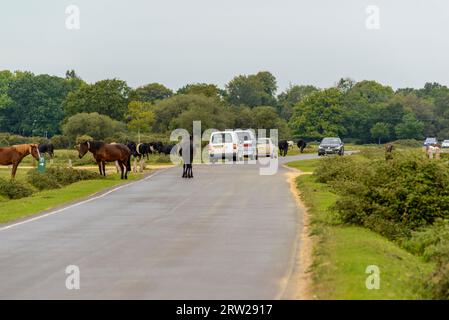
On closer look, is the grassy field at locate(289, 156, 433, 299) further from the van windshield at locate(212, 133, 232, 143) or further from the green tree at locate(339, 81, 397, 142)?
the green tree at locate(339, 81, 397, 142)

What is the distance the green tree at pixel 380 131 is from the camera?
135 m

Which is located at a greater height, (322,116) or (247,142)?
(322,116)

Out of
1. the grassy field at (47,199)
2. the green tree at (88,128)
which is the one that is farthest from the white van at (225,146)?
the green tree at (88,128)

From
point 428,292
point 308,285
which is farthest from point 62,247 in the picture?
point 428,292

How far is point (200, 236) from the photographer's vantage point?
59.8ft

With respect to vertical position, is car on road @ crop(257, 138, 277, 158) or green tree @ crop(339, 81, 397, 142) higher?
green tree @ crop(339, 81, 397, 142)

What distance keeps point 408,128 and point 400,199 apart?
119 meters

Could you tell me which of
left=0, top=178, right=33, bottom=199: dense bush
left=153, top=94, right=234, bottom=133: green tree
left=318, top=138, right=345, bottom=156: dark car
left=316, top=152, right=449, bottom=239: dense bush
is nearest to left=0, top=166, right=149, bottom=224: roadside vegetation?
left=0, top=178, right=33, bottom=199: dense bush

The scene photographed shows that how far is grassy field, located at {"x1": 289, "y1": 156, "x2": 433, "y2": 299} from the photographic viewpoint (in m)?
11.8

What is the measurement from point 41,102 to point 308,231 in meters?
134

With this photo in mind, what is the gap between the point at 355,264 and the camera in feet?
45.9

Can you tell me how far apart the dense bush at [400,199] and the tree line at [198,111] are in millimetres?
70049

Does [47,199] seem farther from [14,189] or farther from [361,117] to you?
[361,117]

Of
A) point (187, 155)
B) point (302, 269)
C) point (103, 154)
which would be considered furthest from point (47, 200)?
point (302, 269)
